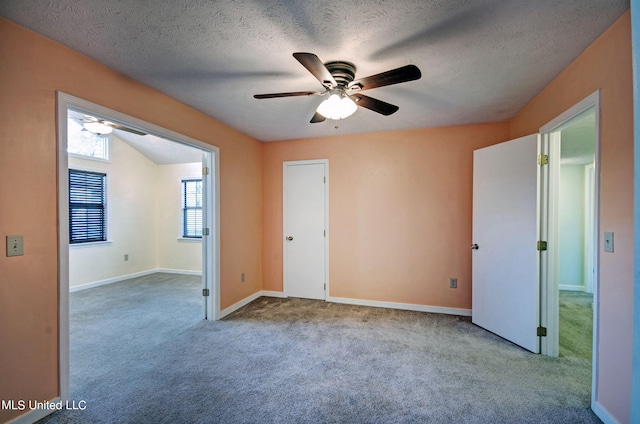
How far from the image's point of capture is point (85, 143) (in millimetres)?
5035

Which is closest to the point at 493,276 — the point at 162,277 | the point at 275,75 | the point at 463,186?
the point at 463,186

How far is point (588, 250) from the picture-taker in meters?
4.64

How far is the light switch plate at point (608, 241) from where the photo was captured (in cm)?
170

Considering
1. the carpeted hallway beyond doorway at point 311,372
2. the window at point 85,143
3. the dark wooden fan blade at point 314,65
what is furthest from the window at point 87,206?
the dark wooden fan blade at point 314,65

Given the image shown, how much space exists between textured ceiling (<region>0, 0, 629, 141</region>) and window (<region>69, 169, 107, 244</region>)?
3766mm

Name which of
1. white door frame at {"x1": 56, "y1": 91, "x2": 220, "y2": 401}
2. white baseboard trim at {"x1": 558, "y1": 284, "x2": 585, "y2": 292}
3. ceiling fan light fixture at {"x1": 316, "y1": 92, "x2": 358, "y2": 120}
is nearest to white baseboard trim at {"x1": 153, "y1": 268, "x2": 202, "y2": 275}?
white door frame at {"x1": 56, "y1": 91, "x2": 220, "y2": 401}

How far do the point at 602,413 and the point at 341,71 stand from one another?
9.34 ft

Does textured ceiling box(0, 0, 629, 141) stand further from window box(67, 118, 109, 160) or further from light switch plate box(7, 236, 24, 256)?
window box(67, 118, 109, 160)

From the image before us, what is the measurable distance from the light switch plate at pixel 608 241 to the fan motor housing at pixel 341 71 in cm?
196

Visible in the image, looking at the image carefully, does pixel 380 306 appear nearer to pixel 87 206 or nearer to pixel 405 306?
pixel 405 306

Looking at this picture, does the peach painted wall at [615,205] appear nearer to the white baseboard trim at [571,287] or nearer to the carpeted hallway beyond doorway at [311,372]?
the carpeted hallway beyond doorway at [311,372]

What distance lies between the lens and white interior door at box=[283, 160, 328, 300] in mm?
4195

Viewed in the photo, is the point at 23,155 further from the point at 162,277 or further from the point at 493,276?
the point at 162,277

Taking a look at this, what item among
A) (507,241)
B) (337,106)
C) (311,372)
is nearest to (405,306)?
(507,241)
